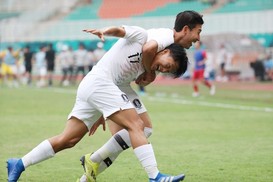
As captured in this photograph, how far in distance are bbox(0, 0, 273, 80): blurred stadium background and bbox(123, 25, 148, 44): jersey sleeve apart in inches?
1229

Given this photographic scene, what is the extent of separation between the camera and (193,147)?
1260 centimetres

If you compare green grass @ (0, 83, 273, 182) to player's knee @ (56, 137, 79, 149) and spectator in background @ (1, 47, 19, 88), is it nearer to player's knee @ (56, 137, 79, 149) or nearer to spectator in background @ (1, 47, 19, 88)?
player's knee @ (56, 137, 79, 149)

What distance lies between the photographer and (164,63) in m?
7.99

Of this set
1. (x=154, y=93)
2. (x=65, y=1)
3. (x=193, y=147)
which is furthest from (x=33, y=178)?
(x=65, y=1)

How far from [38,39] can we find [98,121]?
46292 millimetres

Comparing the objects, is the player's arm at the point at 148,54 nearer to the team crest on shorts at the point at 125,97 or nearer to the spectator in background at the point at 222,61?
the team crest on shorts at the point at 125,97

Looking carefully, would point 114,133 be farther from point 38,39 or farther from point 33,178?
point 38,39

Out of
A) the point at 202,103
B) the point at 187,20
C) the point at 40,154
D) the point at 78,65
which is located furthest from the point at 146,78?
the point at 78,65

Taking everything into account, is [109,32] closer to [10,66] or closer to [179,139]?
[179,139]

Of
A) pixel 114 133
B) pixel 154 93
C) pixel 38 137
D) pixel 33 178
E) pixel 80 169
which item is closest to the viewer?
pixel 114 133

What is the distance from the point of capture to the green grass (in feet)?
32.0

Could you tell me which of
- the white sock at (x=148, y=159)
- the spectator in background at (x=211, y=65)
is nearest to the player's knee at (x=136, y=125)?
the white sock at (x=148, y=159)

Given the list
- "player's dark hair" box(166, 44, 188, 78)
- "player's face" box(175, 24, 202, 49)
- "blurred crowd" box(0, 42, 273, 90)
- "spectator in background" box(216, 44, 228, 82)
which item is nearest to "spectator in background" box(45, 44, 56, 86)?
"blurred crowd" box(0, 42, 273, 90)

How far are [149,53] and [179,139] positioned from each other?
6193 millimetres
